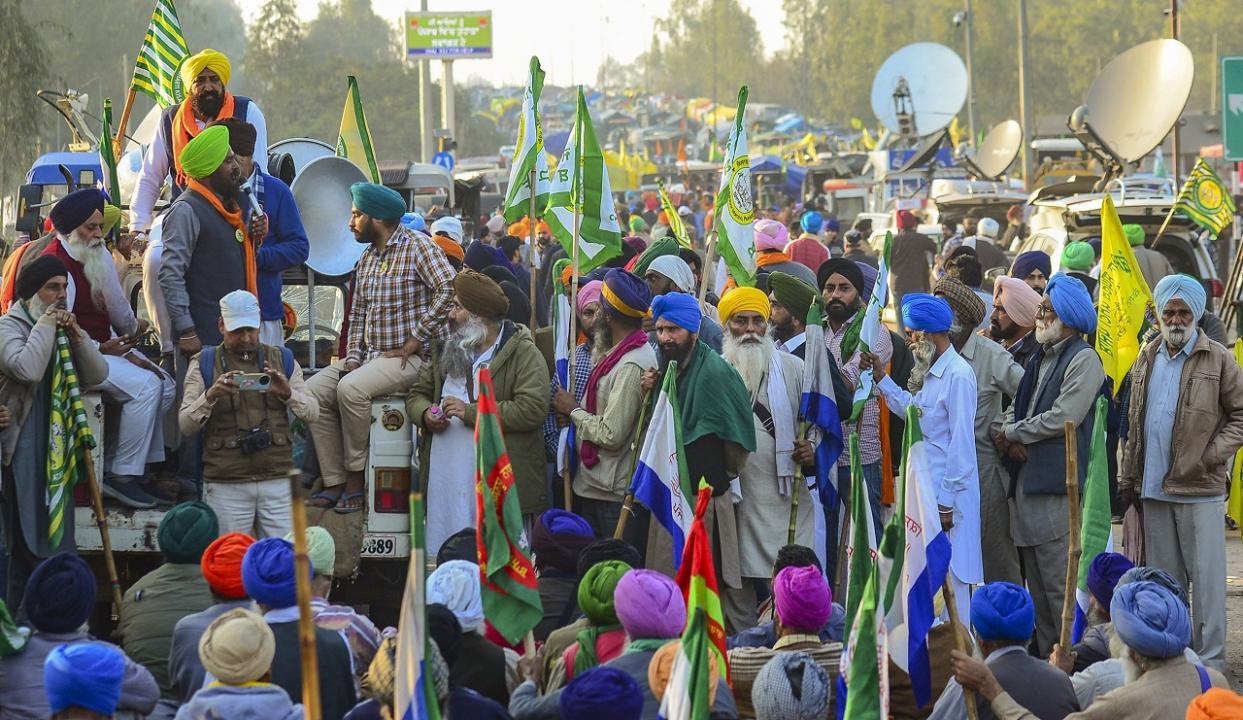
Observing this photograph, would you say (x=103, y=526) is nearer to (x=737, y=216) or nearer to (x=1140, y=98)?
(x=737, y=216)

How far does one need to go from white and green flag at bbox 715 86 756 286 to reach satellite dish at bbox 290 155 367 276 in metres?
2.10

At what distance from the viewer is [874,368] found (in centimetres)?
867

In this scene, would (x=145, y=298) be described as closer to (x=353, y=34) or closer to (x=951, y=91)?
(x=951, y=91)

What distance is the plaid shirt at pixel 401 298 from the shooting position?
845cm

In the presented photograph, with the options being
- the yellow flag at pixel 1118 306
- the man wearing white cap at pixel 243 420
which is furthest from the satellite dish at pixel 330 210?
the yellow flag at pixel 1118 306

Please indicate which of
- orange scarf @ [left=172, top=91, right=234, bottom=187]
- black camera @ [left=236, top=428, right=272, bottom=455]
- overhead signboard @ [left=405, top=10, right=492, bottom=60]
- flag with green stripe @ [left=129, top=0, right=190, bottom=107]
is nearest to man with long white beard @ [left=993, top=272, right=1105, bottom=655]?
black camera @ [left=236, top=428, right=272, bottom=455]

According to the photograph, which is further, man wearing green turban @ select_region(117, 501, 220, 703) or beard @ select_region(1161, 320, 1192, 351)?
beard @ select_region(1161, 320, 1192, 351)

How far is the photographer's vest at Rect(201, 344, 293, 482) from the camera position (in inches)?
308

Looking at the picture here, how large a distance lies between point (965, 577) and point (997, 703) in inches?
113

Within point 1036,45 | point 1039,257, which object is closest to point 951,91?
point 1039,257

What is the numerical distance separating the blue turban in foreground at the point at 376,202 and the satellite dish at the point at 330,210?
0.92 m

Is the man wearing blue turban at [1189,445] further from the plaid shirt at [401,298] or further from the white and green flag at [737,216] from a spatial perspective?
the plaid shirt at [401,298]

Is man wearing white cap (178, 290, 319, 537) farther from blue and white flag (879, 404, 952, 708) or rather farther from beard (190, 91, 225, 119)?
blue and white flag (879, 404, 952, 708)

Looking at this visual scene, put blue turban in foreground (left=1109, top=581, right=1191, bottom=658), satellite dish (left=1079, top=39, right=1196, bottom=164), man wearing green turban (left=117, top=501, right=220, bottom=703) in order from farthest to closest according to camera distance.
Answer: satellite dish (left=1079, top=39, right=1196, bottom=164) < man wearing green turban (left=117, top=501, right=220, bottom=703) < blue turban in foreground (left=1109, top=581, right=1191, bottom=658)
